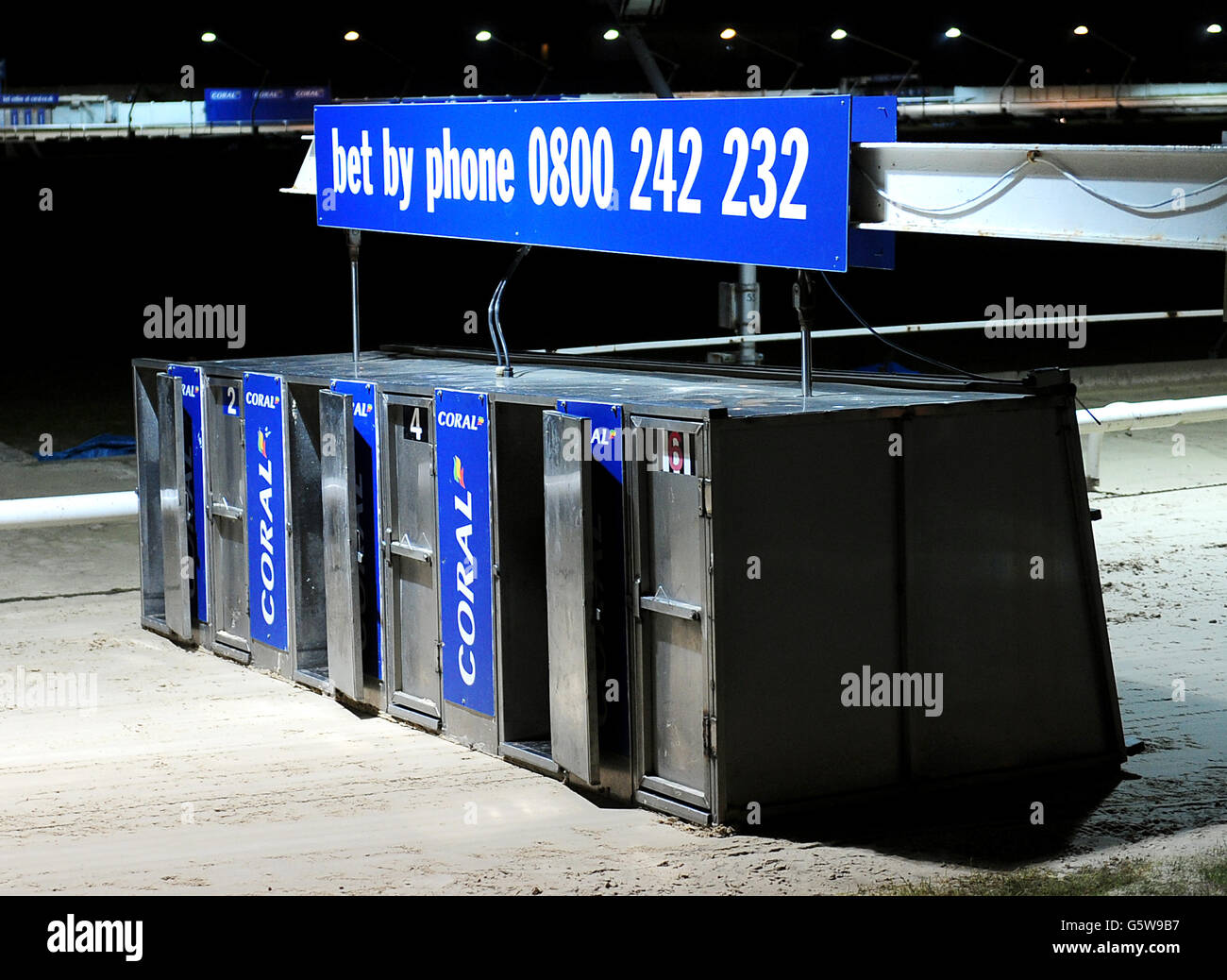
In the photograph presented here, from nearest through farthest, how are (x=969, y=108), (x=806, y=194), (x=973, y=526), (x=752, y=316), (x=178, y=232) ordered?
(x=806, y=194)
(x=973, y=526)
(x=752, y=316)
(x=178, y=232)
(x=969, y=108)

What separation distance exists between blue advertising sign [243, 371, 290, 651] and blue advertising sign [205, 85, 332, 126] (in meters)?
34.6

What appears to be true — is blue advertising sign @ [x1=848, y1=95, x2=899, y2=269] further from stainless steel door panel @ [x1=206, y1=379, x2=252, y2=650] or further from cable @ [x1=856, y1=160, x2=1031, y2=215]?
stainless steel door panel @ [x1=206, y1=379, x2=252, y2=650]

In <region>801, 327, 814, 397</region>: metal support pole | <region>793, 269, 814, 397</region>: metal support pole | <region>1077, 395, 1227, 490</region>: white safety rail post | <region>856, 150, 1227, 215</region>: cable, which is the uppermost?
<region>856, 150, 1227, 215</region>: cable

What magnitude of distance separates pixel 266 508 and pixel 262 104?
36.3 meters

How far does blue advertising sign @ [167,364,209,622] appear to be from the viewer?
292 inches

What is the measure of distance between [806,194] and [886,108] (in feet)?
1.08

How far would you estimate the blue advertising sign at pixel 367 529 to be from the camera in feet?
21.1

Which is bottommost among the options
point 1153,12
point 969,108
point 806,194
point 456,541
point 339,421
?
point 456,541

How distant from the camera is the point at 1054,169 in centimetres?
445

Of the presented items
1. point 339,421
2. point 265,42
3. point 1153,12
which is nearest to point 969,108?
point 1153,12

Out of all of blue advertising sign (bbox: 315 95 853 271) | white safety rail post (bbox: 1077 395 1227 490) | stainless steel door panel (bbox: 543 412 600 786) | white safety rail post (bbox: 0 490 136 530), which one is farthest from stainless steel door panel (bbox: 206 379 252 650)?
white safety rail post (bbox: 1077 395 1227 490)

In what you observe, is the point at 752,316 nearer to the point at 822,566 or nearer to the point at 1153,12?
the point at 822,566

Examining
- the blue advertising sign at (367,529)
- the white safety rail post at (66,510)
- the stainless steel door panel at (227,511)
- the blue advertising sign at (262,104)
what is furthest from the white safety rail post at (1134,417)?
the blue advertising sign at (262,104)

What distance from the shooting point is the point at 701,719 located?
16.7ft
